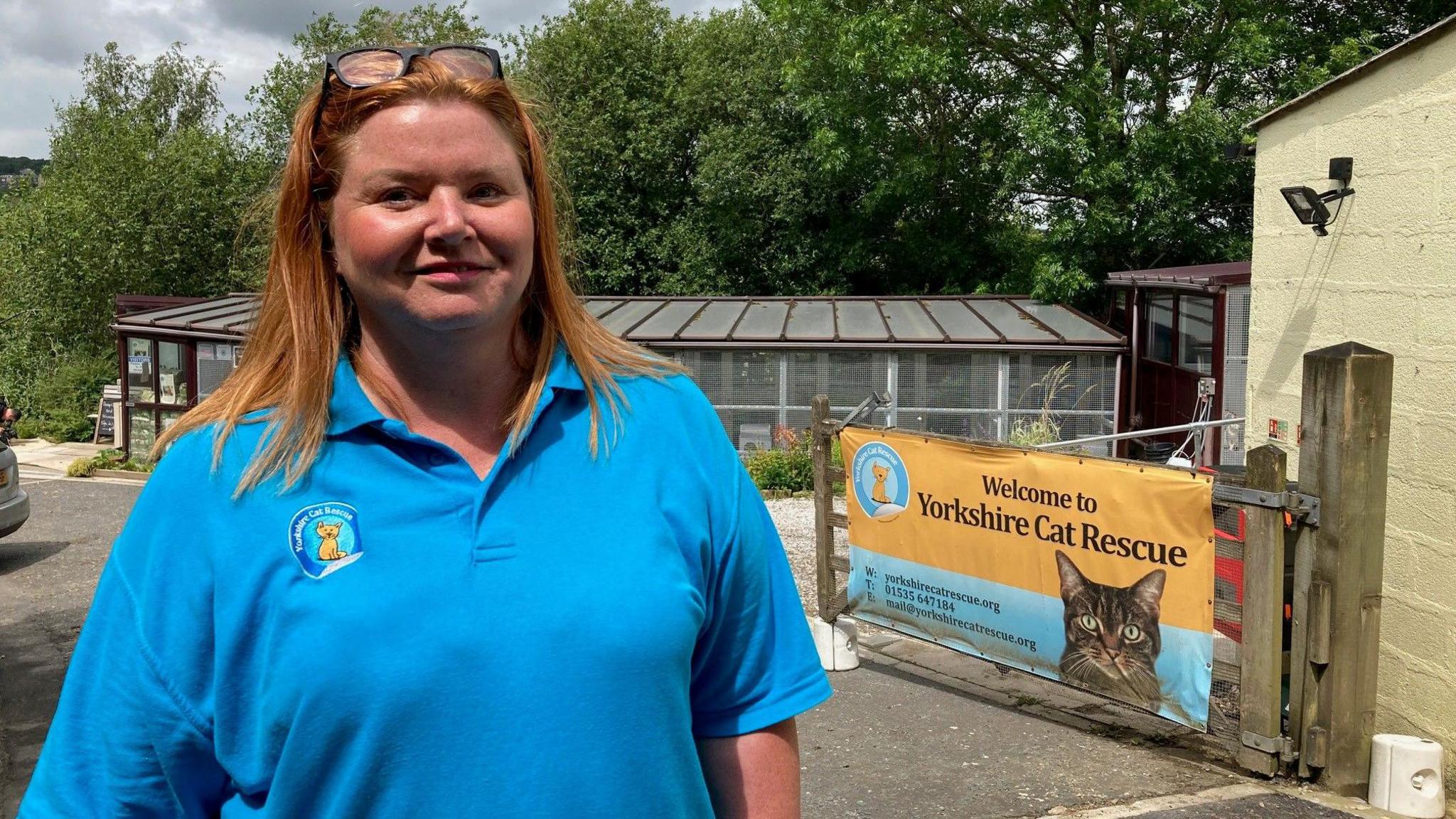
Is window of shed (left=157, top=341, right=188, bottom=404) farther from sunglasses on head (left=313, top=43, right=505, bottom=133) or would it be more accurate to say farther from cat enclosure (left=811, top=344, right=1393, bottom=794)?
sunglasses on head (left=313, top=43, right=505, bottom=133)

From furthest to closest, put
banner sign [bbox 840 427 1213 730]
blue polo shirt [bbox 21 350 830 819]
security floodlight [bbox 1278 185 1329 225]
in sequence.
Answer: security floodlight [bbox 1278 185 1329 225]
banner sign [bbox 840 427 1213 730]
blue polo shirt [bbox 21 350 830 819]

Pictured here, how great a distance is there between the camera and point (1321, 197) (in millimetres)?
7066

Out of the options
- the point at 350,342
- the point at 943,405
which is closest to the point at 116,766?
the point at 350,342

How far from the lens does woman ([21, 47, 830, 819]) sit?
144 centimetres

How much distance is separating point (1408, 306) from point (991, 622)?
2.59 metres

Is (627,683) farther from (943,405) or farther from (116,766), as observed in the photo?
(943,405)

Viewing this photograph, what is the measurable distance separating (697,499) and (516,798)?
0.42 m

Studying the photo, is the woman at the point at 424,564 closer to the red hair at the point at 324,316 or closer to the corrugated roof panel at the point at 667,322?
the red hair at the point at 324,316

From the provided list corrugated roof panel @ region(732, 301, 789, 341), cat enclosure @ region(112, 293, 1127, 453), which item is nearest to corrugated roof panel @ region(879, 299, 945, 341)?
cat enclosure @ region(112, 293, 1127, 453)

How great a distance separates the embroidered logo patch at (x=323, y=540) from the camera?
1461mm

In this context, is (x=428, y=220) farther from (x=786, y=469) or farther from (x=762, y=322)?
(x=762, y=322)

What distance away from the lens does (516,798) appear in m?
1.46

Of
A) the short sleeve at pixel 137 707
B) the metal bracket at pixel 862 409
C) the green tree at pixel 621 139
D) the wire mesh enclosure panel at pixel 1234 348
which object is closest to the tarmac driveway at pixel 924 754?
the metal bracket at pixel 862 409

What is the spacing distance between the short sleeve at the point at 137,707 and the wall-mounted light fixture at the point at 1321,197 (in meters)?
6.76
